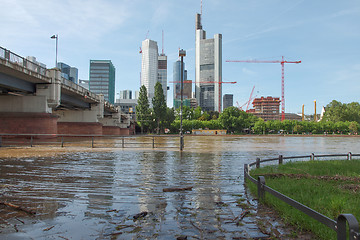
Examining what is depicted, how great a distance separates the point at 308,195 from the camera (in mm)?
5871

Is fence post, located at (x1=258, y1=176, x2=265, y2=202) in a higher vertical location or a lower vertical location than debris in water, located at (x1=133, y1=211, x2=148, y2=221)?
higher

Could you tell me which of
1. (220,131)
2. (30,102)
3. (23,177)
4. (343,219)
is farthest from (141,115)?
(343,219)

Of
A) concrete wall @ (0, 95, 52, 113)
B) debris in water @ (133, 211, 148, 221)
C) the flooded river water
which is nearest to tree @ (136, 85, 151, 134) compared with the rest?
concrete wall @ (0, 95, 52, 113)

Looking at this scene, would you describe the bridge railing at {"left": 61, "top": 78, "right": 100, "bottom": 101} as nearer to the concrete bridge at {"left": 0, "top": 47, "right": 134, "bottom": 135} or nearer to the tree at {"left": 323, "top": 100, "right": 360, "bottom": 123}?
the concrete bridge at {"left": 0, "top": 47, "right": 134, "bottom": 135}

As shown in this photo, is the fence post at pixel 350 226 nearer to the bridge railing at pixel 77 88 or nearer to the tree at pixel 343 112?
the bridge railing at pixel 77 88

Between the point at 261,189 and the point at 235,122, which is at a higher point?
the point at 235,122

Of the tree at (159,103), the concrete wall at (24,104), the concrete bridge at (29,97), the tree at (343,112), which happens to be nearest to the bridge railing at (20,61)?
the concrete bridge at (29,97)

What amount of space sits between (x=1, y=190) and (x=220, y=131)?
121 m

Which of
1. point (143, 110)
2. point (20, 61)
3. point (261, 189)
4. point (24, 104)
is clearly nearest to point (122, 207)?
point (261, 189)

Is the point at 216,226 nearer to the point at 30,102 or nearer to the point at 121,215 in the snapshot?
the point at 121,215

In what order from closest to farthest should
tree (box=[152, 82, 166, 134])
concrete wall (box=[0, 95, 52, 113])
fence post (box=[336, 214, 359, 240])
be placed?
fence post (box=[336, 214, 359, 240]), concrete wall (box=[0, 95, 52, 113]), tree (box=[152, 82, 166, 134])

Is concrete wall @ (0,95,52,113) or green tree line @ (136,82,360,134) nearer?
concrete wall @ (0,95,52,113)

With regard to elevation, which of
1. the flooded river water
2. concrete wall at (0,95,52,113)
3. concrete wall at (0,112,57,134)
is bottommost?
the flooded river water

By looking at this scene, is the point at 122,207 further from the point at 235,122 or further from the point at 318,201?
the point at 235,122
